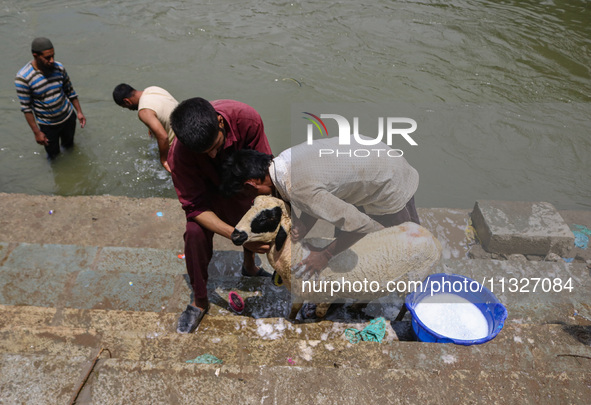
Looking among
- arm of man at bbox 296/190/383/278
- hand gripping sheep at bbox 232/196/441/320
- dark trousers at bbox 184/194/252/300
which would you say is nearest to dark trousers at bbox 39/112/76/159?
dark trousers at bbox 184/194/252/300

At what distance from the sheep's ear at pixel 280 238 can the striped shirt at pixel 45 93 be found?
4.12m

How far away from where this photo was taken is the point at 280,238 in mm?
2875

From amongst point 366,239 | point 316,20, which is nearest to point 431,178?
point 366,239

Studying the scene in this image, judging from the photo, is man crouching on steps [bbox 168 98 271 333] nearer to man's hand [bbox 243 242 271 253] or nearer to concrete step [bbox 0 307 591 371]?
man's hand [bbox 243 242 271 253]

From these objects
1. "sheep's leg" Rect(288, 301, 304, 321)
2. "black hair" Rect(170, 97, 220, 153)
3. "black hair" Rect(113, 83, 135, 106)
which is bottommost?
"sheep's leg" Rect(288, 301, 304, 321)

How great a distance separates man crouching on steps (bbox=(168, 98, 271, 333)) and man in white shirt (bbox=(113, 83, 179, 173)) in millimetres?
1613

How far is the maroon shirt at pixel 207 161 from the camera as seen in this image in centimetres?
310

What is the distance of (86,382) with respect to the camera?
2109 millimetres

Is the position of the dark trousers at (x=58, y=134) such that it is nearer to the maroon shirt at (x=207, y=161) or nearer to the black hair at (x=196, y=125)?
the maroon shirt at (x=207, y=161)

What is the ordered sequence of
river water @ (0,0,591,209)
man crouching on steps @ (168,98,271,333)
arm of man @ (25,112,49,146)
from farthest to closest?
river water @ (0,0,591,209) < arm of man @ (25,112,49,146) < man crouching on steps @ (168,98,271,333)

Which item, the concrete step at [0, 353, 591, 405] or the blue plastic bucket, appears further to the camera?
the blue plastic bucket

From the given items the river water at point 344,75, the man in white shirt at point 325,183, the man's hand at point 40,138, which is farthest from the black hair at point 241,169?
the man's hand at point 40,138

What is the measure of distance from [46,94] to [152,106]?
1613 millimetres

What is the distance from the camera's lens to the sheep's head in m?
2.64
